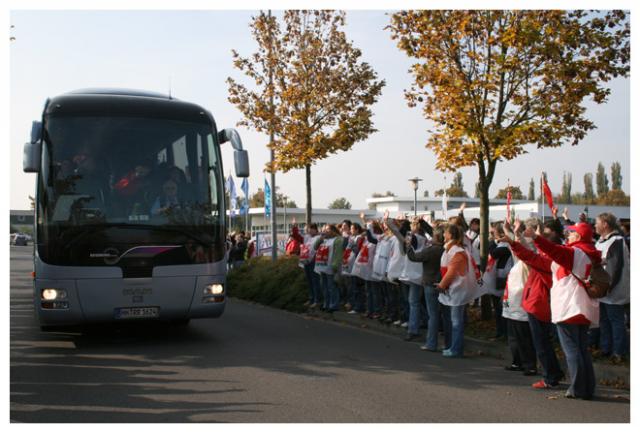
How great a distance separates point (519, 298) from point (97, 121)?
6426 mm

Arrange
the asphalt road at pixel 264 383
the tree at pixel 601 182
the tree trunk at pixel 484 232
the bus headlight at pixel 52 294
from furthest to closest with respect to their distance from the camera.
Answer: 1. the tree at pixel 601 182
2. the tree trunk at pixel 484 232
3. the bus headlight at pixel 52 294
4. the asphalt road at pixel 264 383

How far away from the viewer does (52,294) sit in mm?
10258

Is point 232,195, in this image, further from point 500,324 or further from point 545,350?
point 545,350

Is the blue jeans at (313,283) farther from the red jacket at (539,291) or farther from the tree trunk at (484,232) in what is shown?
the red jacket at (539,291)

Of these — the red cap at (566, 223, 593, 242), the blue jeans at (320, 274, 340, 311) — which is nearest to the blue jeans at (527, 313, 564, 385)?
the red cap at (566, 223, 593, 242)

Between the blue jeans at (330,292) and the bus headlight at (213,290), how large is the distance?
485cm

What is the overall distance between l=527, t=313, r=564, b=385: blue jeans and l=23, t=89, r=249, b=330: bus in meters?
4.84

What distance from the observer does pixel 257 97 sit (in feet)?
70.2

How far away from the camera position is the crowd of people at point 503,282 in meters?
7.58

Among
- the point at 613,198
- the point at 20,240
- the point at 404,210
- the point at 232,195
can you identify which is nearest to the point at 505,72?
the point at 232,195

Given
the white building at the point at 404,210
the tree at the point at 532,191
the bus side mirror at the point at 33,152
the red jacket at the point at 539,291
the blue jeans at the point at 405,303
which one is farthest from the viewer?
the tree at the point at 532,191

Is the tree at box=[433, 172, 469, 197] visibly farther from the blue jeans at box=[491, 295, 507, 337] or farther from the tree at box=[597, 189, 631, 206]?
the blue jeans at box=[491, 295, 507, 337]

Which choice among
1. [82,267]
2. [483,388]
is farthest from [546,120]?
[82,267]

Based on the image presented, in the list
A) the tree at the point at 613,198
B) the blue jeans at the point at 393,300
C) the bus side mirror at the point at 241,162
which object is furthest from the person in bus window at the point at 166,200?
the tree at the point at 613,198
